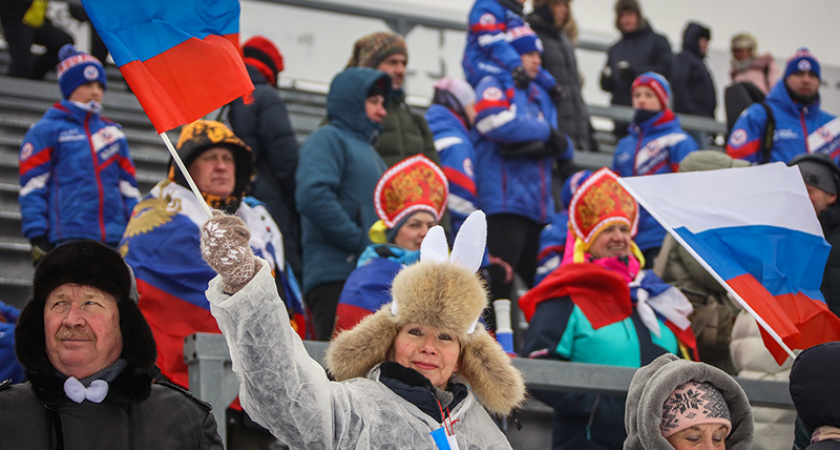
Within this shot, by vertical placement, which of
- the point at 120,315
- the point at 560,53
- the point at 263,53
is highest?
the point at 120,315

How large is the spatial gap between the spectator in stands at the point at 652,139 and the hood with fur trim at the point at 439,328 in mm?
4492

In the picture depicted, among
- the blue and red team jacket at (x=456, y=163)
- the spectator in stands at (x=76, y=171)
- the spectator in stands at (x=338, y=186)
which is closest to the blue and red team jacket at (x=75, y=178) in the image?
the spectator in stands at (x=76, y=171)

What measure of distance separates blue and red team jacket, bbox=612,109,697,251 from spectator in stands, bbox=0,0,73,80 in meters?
4.30

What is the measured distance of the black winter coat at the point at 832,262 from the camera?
20.2 ft

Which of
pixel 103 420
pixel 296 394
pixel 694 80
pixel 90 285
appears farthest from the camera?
pixel 694 80

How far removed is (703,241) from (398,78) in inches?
118

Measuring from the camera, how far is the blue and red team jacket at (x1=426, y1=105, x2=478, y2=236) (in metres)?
7.43

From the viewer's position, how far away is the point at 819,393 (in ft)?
13.3

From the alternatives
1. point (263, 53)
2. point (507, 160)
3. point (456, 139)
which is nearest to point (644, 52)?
point (507, 160)

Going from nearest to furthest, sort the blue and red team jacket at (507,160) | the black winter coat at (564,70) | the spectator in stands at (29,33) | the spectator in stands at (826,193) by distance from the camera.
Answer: the spectator in stands at (826,193) < the blue and red team jacket at (507,160) < the spectator in stands at (29,33) < the black winter coat at (564,70)

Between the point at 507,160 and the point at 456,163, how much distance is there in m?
0.46

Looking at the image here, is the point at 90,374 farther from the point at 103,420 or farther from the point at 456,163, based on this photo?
the point at 456,163

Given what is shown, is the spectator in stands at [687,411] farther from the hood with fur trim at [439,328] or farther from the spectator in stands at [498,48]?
the spectator in stands at [498,48]

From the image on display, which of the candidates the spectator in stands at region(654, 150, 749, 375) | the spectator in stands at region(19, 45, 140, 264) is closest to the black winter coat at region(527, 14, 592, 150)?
the spectator in stands at region(654, 150, 749, 375)
